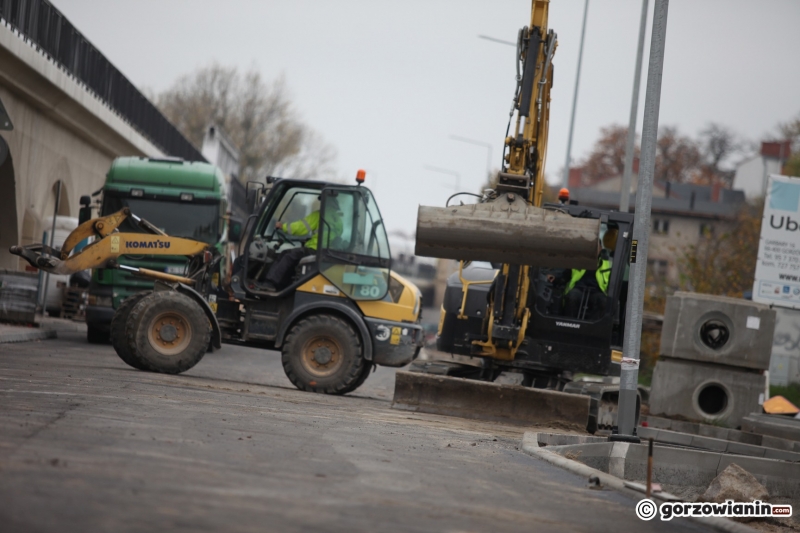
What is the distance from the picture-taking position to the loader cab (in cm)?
1639

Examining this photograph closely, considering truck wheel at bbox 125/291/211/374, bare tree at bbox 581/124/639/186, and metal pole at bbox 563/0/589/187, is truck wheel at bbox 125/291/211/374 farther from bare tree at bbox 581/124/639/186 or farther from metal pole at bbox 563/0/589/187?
bare tree at bbox 581/124/639/186

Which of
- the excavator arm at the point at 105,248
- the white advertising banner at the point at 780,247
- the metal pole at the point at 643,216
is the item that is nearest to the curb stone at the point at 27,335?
the excavator arm at the point at 105,248

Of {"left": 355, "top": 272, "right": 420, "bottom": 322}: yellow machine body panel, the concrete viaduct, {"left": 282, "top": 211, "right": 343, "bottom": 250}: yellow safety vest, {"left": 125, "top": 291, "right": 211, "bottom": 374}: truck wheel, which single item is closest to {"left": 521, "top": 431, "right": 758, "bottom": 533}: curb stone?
{"left": 355, "top": 272, "right": 420, "bottom": 322}: yellow machine body panel

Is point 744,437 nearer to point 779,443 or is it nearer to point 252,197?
point 779,443

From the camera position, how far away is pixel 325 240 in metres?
16.5

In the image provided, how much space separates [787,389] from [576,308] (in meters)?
15.5

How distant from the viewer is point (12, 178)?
83.5 ft

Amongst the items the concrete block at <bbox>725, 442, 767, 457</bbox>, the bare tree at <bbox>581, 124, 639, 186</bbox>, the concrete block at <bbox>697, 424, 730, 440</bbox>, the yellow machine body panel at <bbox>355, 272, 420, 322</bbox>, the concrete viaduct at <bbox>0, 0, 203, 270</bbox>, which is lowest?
the concrete block at <bbox>697, 424, 730, 440</bbox>

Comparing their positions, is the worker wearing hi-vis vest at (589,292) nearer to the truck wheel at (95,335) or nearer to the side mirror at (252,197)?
the side mirror at (252,197)

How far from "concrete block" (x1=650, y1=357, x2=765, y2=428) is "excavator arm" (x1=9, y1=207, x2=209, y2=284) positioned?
27.9 ft

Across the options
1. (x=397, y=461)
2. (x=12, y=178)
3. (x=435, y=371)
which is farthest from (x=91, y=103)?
(x=397, y=461)

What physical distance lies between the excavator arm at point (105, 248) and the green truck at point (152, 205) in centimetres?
526

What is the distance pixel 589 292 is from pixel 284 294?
4408 mm

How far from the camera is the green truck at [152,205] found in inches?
878
